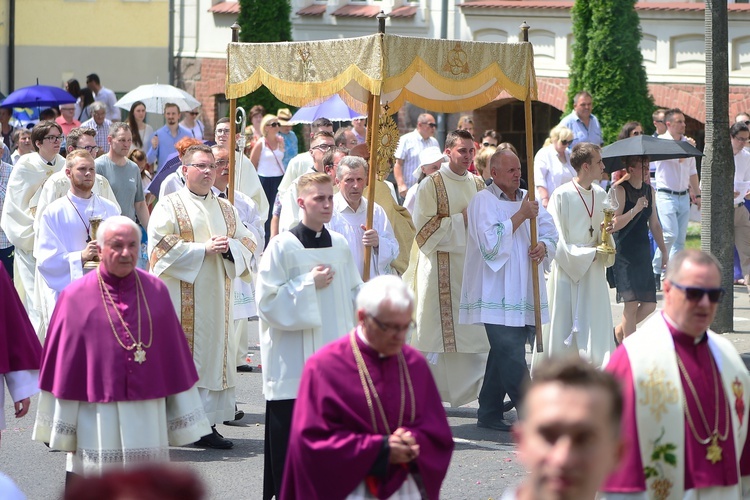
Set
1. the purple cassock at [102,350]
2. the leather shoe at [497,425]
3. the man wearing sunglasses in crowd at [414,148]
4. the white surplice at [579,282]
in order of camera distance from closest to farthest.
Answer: the purple cassock at [102,350] → the leather shoe at [497,425] → the white surplice at [579,282] → the man wearing sunglasses in crowd at [414,148]

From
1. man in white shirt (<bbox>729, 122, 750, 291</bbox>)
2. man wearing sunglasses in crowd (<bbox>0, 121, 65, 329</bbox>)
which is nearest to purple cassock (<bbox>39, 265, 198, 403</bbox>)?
man wearing sunglasses in crowd (<bbox>0, 121, 65, 329</bbox>)

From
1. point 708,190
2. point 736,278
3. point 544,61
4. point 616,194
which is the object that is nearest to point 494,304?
point 616,194

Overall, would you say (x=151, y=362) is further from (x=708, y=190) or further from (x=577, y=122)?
(x=577, y=122)

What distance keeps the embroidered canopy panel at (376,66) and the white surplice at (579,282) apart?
34.3 inches

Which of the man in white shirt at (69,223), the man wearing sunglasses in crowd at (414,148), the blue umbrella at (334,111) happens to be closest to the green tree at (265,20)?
the man wearing sunglasses in crowd at (414,148)

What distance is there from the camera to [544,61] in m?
22.9

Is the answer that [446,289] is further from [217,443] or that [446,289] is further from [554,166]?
[554,166]

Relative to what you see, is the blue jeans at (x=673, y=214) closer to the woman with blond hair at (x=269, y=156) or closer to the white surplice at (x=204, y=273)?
the woman with blond hair at (x=269, y=156)

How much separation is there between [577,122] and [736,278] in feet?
8.42

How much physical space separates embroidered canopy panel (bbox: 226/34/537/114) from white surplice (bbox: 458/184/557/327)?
85 cm

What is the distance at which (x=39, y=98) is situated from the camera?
19453mm

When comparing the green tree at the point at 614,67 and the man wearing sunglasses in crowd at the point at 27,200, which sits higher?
the green tree at the point at 614,67

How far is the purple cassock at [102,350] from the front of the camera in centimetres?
612

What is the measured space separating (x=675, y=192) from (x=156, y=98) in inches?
337
